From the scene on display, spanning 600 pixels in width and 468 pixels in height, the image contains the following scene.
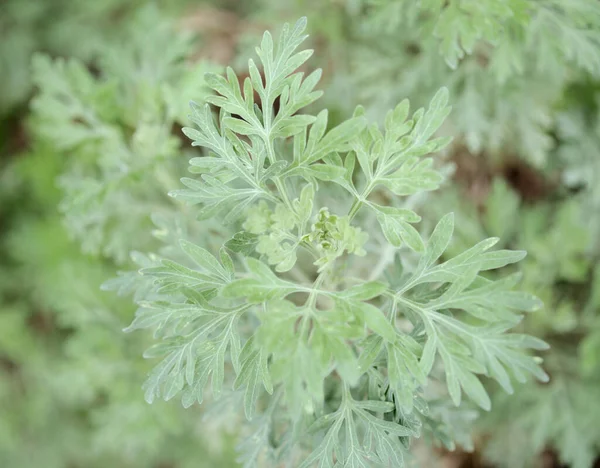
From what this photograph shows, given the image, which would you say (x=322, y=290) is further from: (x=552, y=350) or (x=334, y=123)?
(x=552, y=350)

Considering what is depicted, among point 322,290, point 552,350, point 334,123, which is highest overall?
point 322,290

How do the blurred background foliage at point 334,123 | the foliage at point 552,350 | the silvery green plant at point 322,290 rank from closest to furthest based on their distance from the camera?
the silvery green plant at point 322,290
the blurred background foliage at point 334,123
the foliage at point 552,350

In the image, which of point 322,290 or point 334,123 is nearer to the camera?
point 322,290

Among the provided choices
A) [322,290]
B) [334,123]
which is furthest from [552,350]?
[322,290]

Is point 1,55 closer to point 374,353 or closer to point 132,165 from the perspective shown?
point 132,165

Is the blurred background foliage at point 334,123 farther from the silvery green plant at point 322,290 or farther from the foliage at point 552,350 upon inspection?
the silvery green plant at point 322,290

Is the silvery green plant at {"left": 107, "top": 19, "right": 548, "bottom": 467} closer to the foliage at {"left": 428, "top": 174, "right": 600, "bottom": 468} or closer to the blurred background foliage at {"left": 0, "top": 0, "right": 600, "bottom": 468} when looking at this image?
the blurred background foliage at {"left": 0, "top": 0, "right": 600, "bottom": 468}

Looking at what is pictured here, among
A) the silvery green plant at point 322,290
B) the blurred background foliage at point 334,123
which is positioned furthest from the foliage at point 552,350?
the silvery green plant at point 322,290

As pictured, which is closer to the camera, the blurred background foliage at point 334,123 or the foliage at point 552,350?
the blurred background foliage at point 334,123
